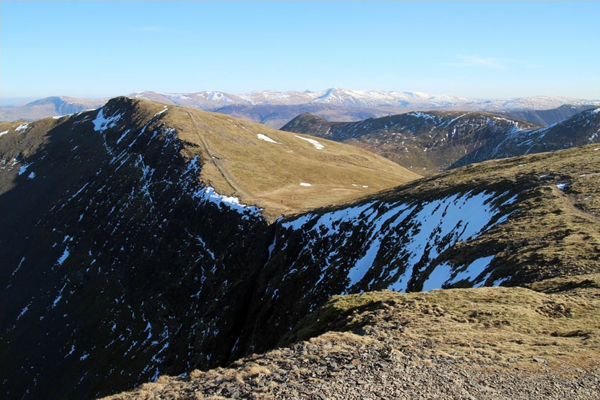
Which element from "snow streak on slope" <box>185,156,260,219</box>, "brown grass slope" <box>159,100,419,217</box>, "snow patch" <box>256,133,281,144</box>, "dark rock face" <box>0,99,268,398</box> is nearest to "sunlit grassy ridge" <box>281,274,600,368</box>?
"dark rock face" <box>0,99,268,398</box>

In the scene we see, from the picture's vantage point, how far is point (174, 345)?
47.8 meters

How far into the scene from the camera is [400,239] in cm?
3647

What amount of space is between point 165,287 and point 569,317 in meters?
56.9

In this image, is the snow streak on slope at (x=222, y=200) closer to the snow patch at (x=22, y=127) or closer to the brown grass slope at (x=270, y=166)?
the brown grass slope at (x=270, y=166)

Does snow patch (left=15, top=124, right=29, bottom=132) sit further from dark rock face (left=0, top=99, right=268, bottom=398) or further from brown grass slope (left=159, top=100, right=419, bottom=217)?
brown grass slope (left=159, top=100, right=419, bottom=217)

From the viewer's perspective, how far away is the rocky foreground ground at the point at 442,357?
11641 mm

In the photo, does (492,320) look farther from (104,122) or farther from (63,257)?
(104,122)

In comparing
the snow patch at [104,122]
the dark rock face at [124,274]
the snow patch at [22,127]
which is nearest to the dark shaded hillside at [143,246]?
the dark rock face at [124,274]

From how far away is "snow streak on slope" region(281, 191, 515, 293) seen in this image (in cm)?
2966

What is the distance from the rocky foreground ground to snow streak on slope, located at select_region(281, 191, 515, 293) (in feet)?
21.9

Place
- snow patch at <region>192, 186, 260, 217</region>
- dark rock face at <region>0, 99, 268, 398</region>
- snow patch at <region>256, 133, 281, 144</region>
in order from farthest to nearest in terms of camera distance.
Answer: snow patch at <region>256, 133, 281, 144</region> < snow patch at <region>192, 186, 260, 217</region> < dark rock face at <region>0, 99, 268, 398</region>

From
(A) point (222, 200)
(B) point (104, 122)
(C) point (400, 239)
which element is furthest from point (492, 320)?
(B) point (104, 122)

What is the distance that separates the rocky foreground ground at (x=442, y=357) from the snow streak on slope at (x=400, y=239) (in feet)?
21.9

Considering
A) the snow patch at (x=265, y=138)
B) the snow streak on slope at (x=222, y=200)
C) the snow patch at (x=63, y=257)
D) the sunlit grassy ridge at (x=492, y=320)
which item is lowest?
the snow patch at (x=63, y=257)
